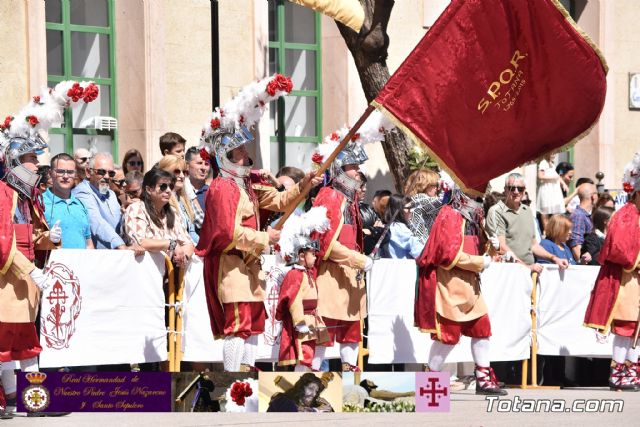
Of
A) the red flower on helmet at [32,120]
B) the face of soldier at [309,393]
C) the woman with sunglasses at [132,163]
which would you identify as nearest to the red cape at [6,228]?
the red flower on helmet at [32,120]

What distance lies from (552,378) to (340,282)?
143 inches

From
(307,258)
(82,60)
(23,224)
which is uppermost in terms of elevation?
(82,60)


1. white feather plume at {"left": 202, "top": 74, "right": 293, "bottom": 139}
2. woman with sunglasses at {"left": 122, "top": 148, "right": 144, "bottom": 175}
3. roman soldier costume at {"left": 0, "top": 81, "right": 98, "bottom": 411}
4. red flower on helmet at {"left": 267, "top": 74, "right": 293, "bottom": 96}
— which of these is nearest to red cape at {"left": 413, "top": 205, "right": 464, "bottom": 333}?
white feather plume at {"left": 202, "top": 74, "right": 293, "bottom": 139}

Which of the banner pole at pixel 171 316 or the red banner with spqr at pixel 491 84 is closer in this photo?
the red banner with spqr at pixel 491 84

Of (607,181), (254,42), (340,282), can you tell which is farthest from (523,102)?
(607,181)

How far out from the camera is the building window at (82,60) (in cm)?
1714

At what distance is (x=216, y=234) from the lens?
1232 cm

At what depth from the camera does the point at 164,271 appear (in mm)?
13359

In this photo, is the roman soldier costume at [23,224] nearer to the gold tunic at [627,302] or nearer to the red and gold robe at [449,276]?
the red and gold robe at [449,276]

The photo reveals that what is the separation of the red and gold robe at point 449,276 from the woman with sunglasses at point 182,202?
196 centimetres

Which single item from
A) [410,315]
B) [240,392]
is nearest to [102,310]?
[240,392]

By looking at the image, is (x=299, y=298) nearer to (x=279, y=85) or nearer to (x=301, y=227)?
(x=301, y=227)

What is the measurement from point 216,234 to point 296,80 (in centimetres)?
760

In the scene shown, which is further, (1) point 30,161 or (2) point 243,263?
(2) point 243,263
